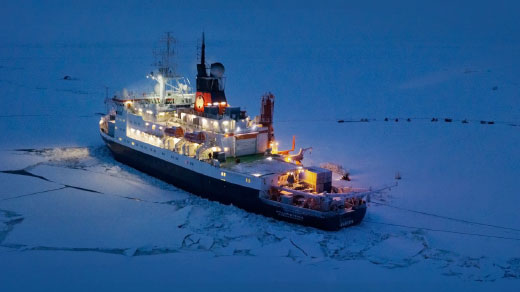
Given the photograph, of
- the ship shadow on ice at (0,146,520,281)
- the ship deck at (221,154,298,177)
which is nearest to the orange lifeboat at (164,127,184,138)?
the ship deck at (221,154,298,177)

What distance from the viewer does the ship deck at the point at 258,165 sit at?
2003 cm

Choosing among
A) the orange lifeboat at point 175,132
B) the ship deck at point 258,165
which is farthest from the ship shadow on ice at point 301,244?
the orange lifeboat at point 175,132

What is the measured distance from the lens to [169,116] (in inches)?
1025

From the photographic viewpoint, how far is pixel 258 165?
21.0 metres

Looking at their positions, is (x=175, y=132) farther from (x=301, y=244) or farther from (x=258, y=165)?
(x=301, y=244)

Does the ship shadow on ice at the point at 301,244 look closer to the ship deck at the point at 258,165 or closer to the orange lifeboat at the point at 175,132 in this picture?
the ship deck at the point at 258,165

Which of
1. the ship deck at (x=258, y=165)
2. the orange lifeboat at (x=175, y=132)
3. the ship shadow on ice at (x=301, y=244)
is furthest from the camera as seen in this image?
the orange lifeboat at (x=175, y=132)

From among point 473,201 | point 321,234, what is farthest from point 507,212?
point 321,234

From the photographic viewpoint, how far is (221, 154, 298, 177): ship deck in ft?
65.7

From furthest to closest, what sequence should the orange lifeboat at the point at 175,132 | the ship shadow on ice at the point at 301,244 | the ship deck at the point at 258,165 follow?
the orange lifeboat at the point at 175,132
the ship deck at the point at 258,165
the ship shadow on ice at the point at 301,244

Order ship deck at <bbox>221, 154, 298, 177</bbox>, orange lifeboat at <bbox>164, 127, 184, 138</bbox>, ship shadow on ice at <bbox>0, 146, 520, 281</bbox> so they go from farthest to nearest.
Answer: orange lifeboat at <bbox>164, 127, 184, 138</bbox> < ship deck at <bbox>221, 154, 298, 177</bbox> < ship shadow on ice at <bbox>0, 146, 520, 281</bbox>

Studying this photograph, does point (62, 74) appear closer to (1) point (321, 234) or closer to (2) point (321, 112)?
(2) point (321, 112)

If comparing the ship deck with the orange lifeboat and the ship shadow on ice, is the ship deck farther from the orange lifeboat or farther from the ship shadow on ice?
the orange lifeboat

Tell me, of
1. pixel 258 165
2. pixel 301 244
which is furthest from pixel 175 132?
pixel 301 244
